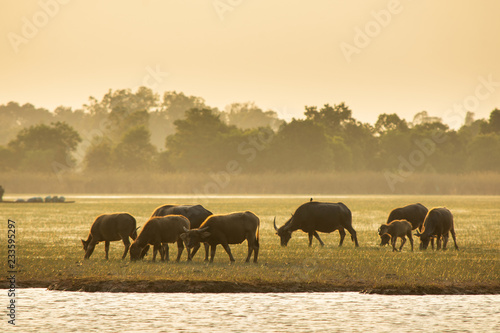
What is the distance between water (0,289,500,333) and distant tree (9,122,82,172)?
108 metres

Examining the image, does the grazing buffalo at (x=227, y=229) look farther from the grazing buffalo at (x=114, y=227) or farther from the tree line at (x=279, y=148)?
the tree line at (x=279, y=148)

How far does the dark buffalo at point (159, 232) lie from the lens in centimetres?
2122

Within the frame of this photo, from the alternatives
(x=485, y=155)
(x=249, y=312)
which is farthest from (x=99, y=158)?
(x=249, y=312)

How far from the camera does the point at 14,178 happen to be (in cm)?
10694

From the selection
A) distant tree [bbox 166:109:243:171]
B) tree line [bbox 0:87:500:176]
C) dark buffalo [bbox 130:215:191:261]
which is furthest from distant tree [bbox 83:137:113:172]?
dark buffalo [bbox 130:215:191:261]

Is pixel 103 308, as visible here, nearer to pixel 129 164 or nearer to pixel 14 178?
pixel 14 178

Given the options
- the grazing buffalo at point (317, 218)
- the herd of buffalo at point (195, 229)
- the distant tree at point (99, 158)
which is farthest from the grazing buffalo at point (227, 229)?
the distant tree at point (99, 158)

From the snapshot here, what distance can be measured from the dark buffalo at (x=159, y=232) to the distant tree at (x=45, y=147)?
104745 millimetres

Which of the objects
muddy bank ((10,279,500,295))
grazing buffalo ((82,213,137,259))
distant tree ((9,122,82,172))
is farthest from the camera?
distant tree ((9,122,82,172))

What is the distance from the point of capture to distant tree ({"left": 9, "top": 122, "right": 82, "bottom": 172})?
122625mm

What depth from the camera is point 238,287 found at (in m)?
18.2

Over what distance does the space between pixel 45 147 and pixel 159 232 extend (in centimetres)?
10973

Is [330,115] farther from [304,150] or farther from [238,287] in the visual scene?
[238,287]

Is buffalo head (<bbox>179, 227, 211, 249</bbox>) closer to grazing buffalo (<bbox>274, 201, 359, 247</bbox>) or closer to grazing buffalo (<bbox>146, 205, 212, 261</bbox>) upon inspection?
grazing buffalo (<bbox>146, 205, 212, 261</bbox>)
